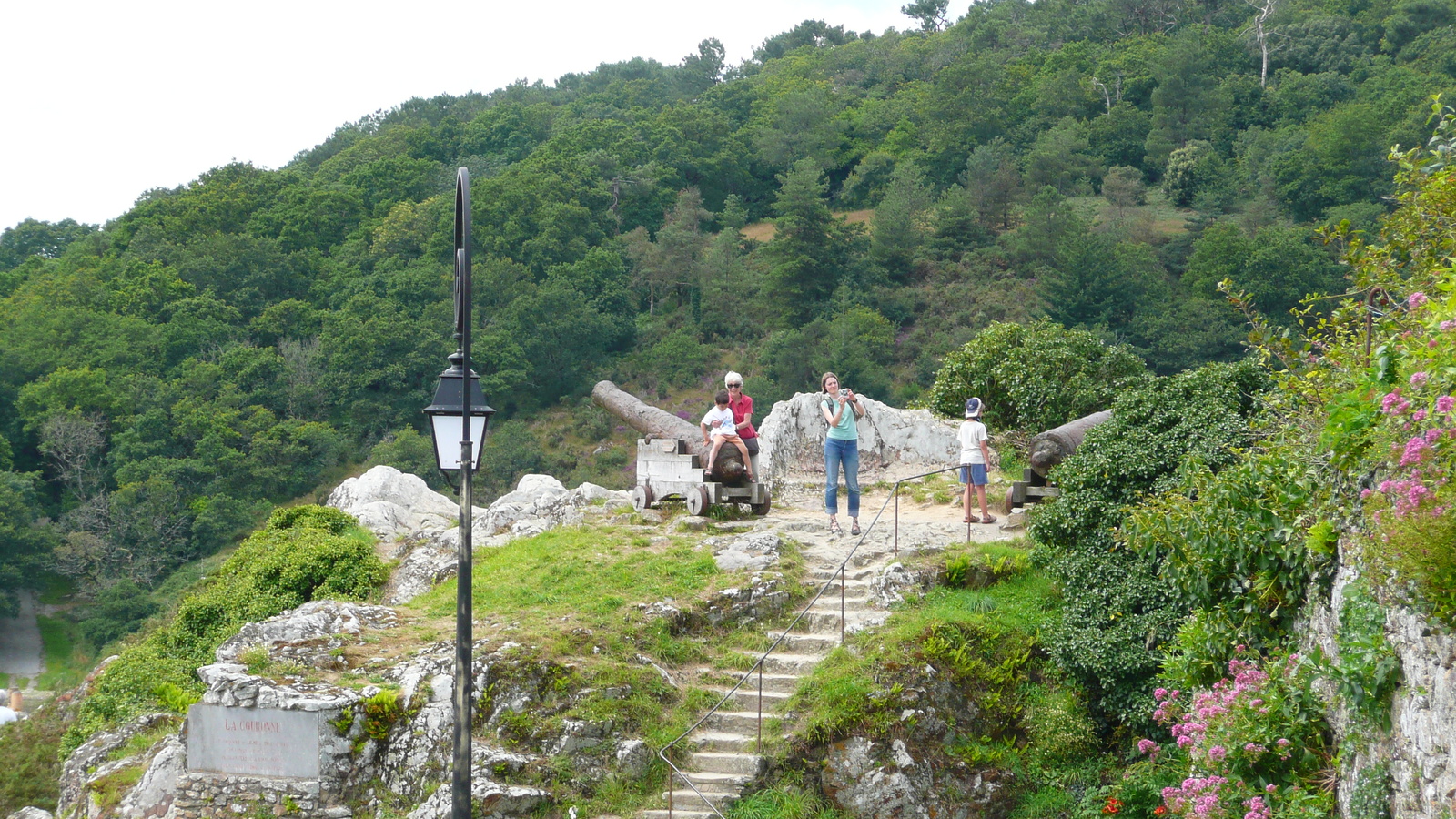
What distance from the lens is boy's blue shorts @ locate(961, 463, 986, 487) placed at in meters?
13.4

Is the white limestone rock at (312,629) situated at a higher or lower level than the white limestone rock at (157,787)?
higher

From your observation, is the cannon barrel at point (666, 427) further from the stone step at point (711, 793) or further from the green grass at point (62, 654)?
the green grass at point (62, 654)

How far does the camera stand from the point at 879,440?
17.7 m

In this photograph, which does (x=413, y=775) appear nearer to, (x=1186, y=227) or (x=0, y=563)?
(x=0, y=563)

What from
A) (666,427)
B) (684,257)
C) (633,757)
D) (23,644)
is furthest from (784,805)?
(684,257)

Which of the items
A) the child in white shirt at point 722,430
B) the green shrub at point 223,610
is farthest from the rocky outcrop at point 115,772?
the child in white shirt at point 722,430

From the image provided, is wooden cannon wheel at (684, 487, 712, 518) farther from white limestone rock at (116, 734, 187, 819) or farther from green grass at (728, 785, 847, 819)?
white limestone rock at (116, 734, 187, 819)

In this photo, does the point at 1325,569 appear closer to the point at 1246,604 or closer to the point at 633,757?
the point at 1246,604

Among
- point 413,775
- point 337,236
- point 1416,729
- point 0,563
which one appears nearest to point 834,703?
point 413,775

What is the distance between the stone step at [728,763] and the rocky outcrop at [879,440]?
25.0ft

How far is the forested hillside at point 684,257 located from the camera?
4328cm

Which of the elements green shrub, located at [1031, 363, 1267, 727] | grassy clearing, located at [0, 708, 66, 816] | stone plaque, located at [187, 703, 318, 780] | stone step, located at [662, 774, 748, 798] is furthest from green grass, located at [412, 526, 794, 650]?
grassy clearing, located at [0, 708, 66, 816]

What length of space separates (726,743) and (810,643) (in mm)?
1580

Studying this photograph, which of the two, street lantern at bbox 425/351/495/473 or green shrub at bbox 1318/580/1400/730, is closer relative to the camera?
green shrub at bbox 1318/580/1400/730
